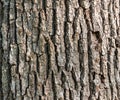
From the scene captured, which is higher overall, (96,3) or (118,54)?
(96,3)

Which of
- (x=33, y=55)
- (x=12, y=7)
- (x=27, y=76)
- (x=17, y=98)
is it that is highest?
(x=12, y=7)

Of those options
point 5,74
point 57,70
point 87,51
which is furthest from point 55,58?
point 5,74

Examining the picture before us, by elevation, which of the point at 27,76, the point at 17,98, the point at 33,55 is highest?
the point at 33,55

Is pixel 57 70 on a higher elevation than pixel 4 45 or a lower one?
lower

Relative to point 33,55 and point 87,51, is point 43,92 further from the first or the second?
point 87,51

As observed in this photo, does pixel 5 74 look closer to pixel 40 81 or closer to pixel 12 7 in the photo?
pixel 40 81

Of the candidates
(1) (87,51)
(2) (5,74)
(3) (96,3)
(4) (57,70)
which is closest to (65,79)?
(4) (57,70)
